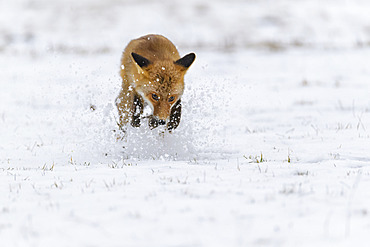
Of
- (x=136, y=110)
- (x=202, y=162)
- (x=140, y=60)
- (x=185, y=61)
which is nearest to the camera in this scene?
(x=202, y=162)

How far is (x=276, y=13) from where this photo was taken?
39688 mm

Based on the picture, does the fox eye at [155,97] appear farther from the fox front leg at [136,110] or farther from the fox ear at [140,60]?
the fox front leg at [136,110]

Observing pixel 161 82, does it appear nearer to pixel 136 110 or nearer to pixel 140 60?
pixel 140 60

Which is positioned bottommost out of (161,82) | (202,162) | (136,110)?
(202,162)

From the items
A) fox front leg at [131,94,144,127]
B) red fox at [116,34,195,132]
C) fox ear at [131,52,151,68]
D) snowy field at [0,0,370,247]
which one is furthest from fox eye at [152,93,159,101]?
snowy field at [0,0,370,247]

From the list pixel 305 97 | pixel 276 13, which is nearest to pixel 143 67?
pixel 305 97

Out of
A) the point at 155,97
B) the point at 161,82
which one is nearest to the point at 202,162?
the point at 155,97

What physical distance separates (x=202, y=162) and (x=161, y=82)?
4.38 feet

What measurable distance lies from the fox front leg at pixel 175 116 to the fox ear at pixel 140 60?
958 millimetres

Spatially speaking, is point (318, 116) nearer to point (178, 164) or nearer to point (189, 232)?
point (178, 164)

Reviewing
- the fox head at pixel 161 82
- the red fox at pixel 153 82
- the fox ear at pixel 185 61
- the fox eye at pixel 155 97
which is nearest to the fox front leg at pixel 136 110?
the red fox at pixel 153 82

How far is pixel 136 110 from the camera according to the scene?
738cm

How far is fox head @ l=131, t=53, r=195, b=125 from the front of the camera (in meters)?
Result: 6.42

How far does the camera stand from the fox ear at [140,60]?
6379 mm
